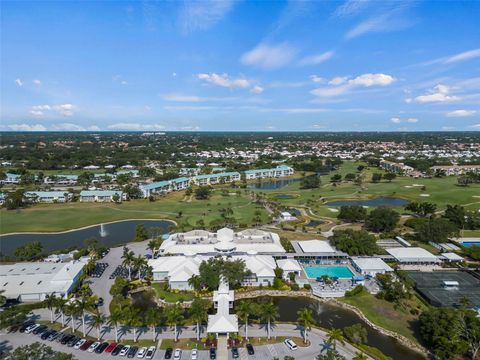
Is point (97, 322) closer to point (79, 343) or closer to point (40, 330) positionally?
point (79, 343)

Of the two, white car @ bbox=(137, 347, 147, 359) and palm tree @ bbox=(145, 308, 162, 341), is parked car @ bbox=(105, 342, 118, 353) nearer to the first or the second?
white car @ bbox=(137, 347, 147, 359)

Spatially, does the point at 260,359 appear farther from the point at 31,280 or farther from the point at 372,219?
the point at 372,219

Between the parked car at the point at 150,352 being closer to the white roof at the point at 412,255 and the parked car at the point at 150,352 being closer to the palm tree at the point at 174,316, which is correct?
the palm tree at the point at 174,316

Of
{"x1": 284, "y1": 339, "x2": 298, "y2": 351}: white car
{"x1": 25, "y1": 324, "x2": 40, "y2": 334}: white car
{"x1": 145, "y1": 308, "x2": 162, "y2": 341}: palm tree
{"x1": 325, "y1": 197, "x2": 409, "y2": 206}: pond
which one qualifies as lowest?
{"x1": 325, "y1": 197, "x2": 409, "y2": 206}: pond

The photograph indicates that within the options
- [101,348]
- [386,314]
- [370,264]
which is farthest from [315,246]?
[101,348]

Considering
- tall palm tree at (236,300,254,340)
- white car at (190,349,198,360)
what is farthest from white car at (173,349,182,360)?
tall palm tree at (236,300,254,340)

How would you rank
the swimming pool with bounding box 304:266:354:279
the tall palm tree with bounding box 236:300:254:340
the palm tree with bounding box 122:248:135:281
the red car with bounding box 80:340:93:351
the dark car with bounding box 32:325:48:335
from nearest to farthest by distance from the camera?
1. the red car with bounding box 80:340:93:351
2. the tall palm tree with bounding box 236:300:254:340
3. the dark car with bounding box 32:325:48:335
4. the palm tree with bounding box 122:248:135:281
5. the swimming pool with bounding box 304:266:354:279

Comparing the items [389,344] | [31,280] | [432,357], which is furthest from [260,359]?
[31,280]
